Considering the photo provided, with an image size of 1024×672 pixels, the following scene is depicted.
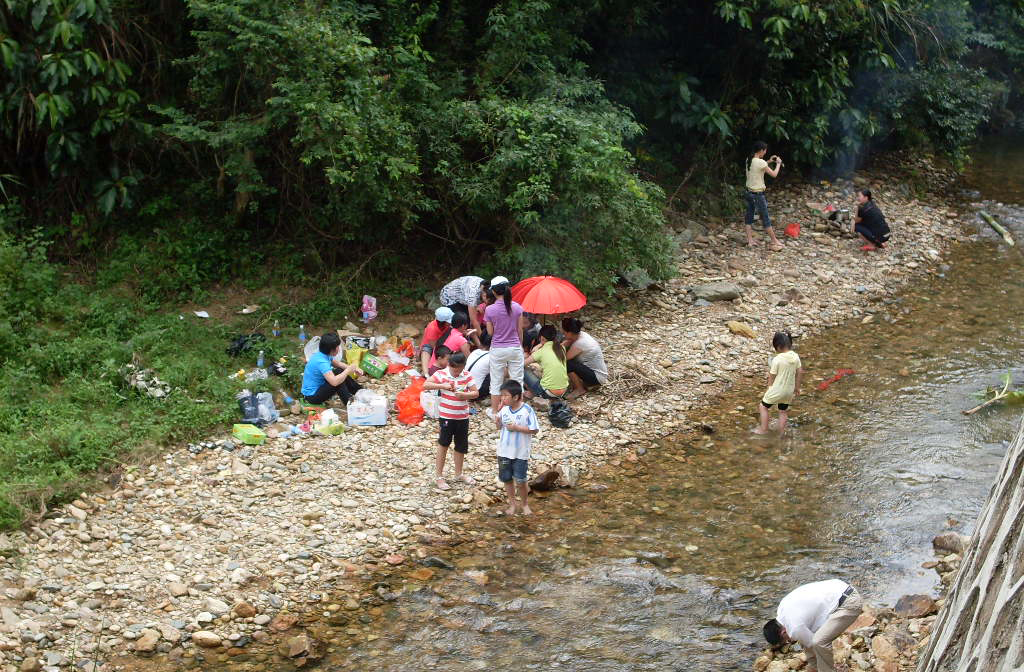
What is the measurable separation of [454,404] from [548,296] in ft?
6.95

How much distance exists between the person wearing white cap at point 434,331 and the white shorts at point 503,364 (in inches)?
31.7

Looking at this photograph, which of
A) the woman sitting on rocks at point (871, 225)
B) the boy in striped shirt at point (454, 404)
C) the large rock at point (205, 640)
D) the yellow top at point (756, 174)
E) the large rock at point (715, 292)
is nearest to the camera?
the large rock at point (205, 640)

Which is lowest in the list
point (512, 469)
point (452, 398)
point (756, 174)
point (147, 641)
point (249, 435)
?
point (147, 641)

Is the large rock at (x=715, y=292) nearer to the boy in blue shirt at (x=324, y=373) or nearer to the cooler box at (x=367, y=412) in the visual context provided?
the cooler box at (x=367, y=412)

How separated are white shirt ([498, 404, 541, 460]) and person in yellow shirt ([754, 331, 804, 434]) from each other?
2.72 m

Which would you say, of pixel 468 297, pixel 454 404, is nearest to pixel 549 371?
pixel 468 297

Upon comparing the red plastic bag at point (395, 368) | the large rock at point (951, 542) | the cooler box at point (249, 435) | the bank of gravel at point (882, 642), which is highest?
the large rock at point (951, 542)

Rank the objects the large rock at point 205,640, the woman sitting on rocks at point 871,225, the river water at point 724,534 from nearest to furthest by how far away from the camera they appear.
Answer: the large rock at point 205,640
the river water at point 724,534
the woman sitting on rocks at point 871,225

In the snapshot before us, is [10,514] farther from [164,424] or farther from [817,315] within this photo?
[817,315]

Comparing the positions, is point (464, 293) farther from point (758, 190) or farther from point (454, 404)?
point (758, 190)

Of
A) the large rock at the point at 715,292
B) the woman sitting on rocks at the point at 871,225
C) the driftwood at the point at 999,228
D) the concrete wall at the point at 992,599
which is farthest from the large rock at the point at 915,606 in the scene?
the driftwood at the point at 999,228

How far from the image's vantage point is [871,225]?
46.6ft

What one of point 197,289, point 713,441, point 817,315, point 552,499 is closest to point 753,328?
point 817,315

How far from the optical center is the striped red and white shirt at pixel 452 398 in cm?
783
